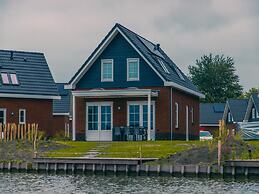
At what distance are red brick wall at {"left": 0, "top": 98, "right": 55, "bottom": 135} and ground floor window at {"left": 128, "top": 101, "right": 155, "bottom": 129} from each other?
879 centimetres

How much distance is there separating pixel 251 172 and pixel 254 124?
1692 centimetres

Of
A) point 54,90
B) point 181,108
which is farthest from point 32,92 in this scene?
point 181,108

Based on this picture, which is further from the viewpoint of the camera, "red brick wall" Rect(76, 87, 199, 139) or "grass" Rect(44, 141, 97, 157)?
"red brick wall" Rect(76, 87, 199, 139)

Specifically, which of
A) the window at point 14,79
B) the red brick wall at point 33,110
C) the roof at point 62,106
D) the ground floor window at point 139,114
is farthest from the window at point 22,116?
the roof at point 62,106

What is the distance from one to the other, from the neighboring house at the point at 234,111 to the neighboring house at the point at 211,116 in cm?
166

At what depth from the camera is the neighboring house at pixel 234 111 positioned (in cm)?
8144

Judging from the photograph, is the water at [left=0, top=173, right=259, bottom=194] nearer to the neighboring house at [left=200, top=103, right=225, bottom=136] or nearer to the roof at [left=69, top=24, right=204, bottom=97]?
the roof at [left=69, top=24, right=204, bottom=97]

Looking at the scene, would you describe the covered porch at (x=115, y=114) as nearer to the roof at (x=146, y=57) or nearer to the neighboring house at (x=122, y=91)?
the neighboring house at (x=122, y=91)

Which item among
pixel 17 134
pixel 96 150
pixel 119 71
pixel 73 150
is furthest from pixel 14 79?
pixel 96 150

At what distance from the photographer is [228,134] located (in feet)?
101

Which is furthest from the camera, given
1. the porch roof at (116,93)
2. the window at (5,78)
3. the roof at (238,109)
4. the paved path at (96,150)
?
the roof at (238,109)

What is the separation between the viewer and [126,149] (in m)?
34.9

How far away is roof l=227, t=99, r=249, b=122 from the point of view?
81.4 meters

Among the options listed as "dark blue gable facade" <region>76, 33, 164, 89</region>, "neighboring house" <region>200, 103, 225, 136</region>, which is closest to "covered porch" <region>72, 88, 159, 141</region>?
"dark blue gable facade" <region>76, 33, 164, 89</region>
